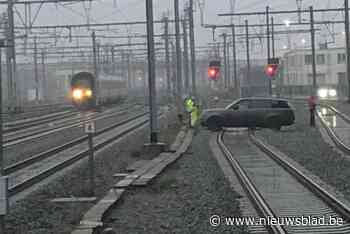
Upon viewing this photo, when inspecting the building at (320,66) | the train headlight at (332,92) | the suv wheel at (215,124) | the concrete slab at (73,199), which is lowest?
the concrete slab at (73,199)

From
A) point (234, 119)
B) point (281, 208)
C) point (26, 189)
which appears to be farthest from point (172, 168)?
point (234, 119)

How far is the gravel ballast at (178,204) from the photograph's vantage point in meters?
10.8

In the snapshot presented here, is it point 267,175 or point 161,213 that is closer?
point 161,213

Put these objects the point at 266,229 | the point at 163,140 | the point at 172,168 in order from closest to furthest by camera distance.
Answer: the point at 266,229, the point at 172,168, the point at 163,140

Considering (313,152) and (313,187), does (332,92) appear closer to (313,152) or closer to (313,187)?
(313,152)

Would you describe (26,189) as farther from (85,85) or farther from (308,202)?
(308,202)

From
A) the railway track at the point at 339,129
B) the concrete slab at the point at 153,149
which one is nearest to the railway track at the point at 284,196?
the concrete slab at the point at 153,149

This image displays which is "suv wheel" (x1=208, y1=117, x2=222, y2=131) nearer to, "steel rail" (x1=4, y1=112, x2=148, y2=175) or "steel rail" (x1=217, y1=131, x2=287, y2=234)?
"steel rail" (x1=4, y1=112, x2=148, y2=175)

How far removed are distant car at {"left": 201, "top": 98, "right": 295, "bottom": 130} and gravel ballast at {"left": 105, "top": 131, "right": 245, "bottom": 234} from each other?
14.3 meters

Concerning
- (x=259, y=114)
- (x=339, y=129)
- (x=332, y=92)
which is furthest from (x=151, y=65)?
(x=332, y=92)

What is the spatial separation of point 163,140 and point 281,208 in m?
17.7

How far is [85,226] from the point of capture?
1030 centimetres

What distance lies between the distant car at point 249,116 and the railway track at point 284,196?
10.1 meters

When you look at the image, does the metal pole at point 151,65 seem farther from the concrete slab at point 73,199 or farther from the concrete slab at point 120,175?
the concrete slab at point 73,199
